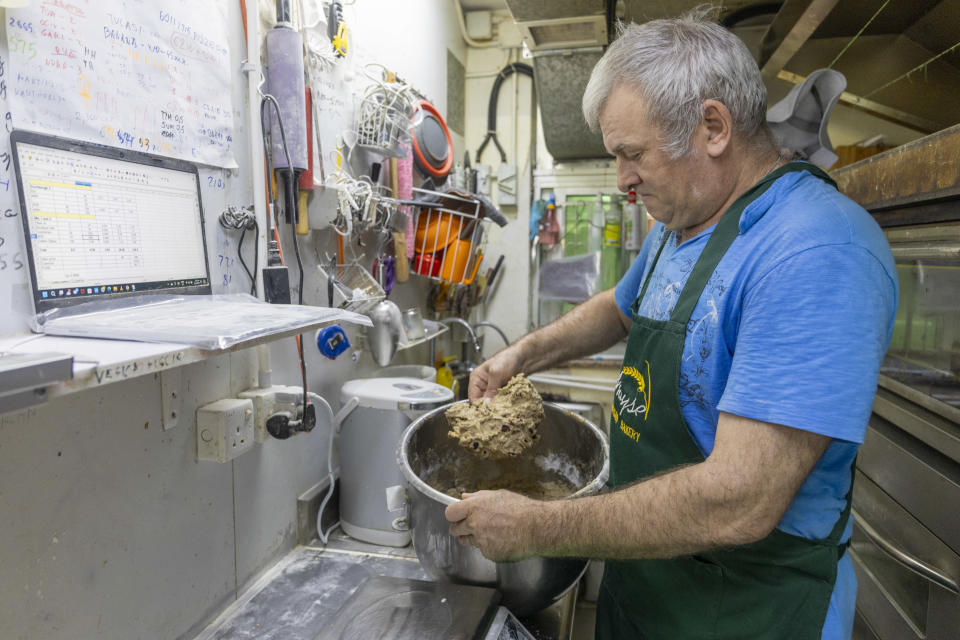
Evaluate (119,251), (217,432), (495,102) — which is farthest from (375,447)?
(495,102)

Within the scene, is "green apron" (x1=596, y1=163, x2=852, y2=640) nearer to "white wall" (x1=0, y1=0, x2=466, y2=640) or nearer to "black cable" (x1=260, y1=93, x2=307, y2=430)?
"black cable" (x1=260, y1=93, x2=307, y2=430)

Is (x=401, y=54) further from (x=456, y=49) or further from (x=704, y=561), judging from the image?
(x=704, y=561)

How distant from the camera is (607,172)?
9.66 ft

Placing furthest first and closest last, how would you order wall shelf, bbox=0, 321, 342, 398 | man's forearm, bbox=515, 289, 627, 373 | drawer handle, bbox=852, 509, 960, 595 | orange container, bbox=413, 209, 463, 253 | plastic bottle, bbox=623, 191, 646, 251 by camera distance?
plastic bottle, bbox=623, 191, 646, 251 < orange container, bbox=413, 209, 463, 253 < man's forearm, bbox=515, 289, 627, 373 < drawer handle, bbox=852, 509, 960, 595 < wall shelf, bbox=0, 321, 342, 398

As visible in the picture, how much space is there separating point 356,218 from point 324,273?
21cm

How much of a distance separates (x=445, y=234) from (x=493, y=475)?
1059mm

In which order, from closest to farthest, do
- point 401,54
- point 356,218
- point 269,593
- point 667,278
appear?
1. point 667,278
2. point 269,593
3. point 356,218
4. point 401,54

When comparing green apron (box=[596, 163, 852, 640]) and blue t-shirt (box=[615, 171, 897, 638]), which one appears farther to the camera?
green apron (box=[596, 163, 852, 640])

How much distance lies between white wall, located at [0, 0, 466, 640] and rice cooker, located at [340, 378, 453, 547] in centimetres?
13

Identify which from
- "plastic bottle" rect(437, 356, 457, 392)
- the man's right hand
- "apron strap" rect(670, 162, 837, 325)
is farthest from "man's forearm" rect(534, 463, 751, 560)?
"plastic bottle" rect(437, 356, 457, 392)

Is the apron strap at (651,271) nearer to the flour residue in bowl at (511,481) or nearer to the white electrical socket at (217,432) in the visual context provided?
the flour residue in bowl at (511,481)

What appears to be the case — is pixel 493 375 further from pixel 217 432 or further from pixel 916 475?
pixel 916 475

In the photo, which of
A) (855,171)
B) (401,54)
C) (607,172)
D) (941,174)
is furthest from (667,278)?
(607,172)

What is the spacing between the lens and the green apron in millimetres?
804
